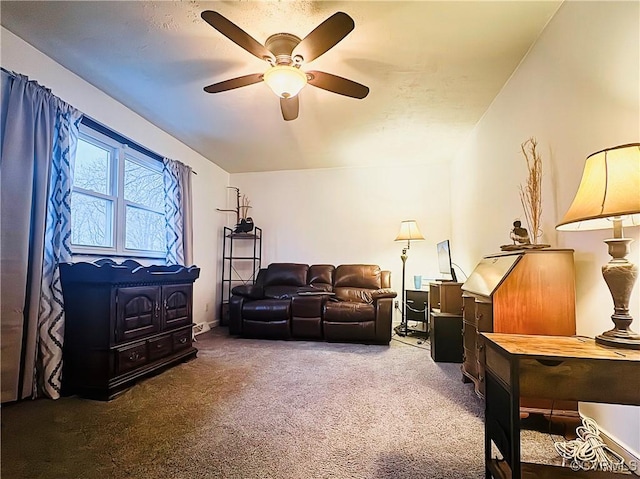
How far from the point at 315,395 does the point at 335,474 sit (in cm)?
92

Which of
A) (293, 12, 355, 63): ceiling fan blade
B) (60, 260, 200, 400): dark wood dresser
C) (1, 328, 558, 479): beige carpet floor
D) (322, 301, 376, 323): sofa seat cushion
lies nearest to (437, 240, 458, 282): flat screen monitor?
(322, 301, 376, 323): sofa seat cushion

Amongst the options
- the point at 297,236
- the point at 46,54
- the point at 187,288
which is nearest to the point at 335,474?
the point at 187,288

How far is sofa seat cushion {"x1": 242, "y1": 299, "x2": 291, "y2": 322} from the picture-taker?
420 centimetres

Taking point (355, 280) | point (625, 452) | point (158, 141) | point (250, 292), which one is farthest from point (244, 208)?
point (625, 452)

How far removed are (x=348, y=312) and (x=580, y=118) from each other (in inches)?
114

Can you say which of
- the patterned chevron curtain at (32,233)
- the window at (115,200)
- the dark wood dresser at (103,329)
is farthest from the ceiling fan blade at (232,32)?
the window at (115,200)

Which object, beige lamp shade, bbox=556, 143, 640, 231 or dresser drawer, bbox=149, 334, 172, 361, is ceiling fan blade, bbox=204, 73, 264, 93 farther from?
dresser drawer, bbox=149, 334, 172, 361

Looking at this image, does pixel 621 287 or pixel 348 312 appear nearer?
pixel 621 287

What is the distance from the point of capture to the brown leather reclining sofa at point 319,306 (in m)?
3.97

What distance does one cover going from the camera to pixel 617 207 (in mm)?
1142

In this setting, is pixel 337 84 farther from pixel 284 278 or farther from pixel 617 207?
pixel 284 278

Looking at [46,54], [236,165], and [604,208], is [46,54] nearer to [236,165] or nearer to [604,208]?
[236,165]

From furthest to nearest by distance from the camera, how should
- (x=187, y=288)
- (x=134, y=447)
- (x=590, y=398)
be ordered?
(x=187, y=288) < (x=134, y=447) < (x=590, y=398)

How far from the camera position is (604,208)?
117 centimetres
